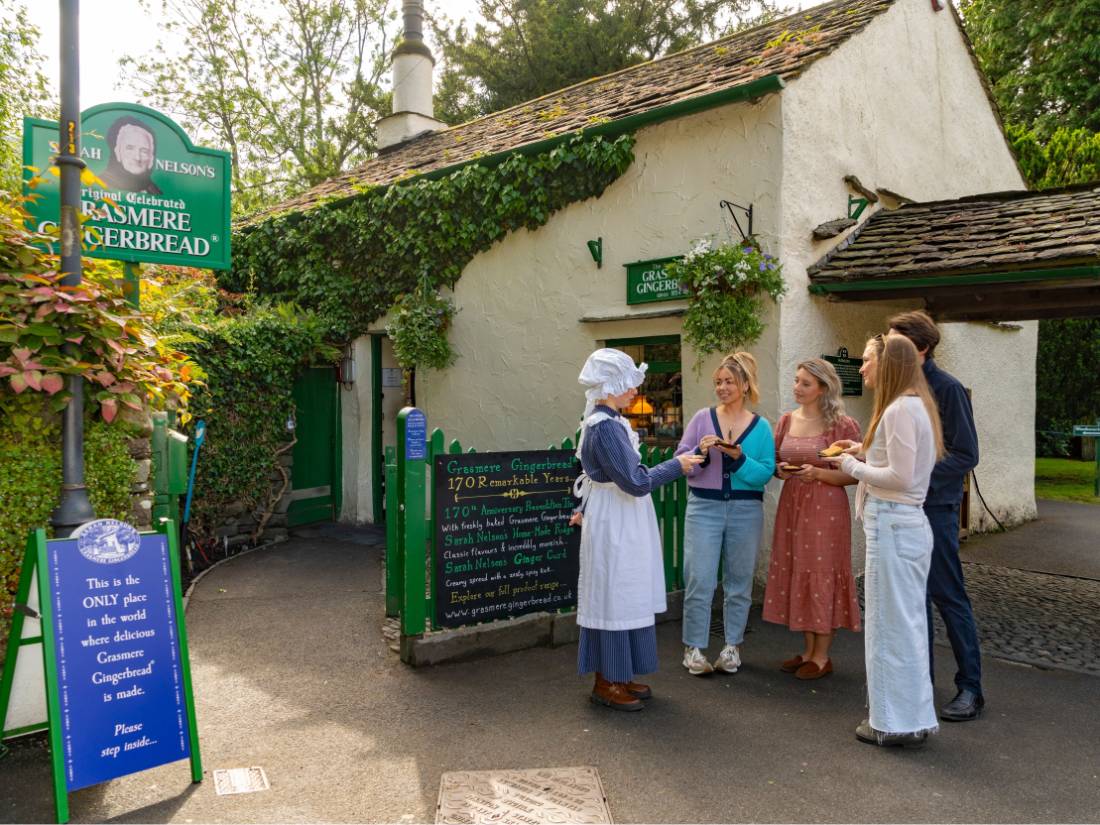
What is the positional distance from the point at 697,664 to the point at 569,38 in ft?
62.7

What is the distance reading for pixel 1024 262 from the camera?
5484mm

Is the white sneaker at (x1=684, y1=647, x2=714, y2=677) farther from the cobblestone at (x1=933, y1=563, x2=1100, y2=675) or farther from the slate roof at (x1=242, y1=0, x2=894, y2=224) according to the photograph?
the slate roof at (x1=242, y1=0, x2=894, y2=224)

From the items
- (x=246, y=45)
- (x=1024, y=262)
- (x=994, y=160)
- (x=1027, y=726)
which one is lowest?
(x=1027, y=726)

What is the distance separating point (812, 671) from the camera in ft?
15.5

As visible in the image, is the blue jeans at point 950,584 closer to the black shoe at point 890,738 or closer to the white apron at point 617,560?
the black shoe at point 890,738

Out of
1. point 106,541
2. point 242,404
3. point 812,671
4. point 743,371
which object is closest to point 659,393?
point 743,371

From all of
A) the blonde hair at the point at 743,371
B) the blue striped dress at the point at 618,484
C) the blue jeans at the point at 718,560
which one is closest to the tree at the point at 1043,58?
the blonde hair at the point at 743,371

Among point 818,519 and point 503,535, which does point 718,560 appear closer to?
point 818,519

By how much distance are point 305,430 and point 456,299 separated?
2.47 metres

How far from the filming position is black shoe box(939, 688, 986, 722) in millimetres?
4105

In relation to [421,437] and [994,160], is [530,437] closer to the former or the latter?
[421,437]

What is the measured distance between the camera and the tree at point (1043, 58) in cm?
1659

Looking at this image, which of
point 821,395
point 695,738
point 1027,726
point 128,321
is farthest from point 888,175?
point 128,321

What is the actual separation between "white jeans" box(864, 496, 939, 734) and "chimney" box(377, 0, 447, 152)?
11.8m
